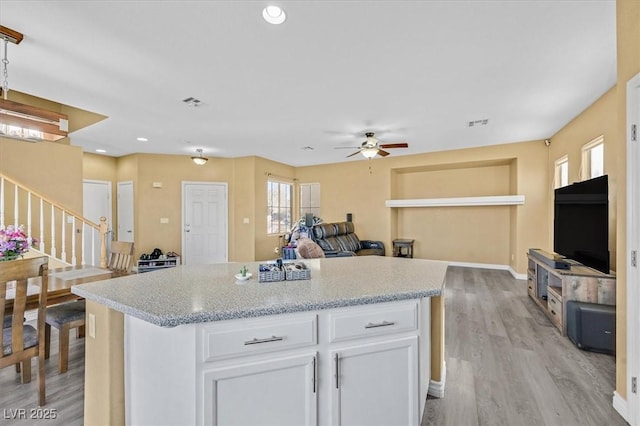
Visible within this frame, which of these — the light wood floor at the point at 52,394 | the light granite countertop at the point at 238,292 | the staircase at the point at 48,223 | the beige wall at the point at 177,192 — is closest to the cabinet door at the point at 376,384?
the light granite countertop at the point at 238,292

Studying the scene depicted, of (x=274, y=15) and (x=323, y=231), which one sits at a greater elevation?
(x=274, y=15)

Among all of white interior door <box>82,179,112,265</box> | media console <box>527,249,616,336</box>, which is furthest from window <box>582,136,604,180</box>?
white interior door <box>82,179,112,265</box>

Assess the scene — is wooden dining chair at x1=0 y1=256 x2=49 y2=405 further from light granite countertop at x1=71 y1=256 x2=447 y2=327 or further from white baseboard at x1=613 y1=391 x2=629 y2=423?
white baseboard at x1=613 y1=391 x2=629 y2=423

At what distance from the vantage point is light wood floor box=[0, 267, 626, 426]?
1.85 m

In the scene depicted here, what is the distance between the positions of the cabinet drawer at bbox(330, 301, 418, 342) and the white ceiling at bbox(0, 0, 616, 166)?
6.27 feet

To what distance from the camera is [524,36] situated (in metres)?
2.23

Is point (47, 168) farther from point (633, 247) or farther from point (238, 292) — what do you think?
point (633, 247)

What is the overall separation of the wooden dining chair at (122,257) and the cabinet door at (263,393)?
265 centimetres

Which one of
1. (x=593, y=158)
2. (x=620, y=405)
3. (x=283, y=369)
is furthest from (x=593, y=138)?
(x=283, y=369)

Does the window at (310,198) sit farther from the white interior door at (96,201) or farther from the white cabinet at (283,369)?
the white cabinet at (283,369)

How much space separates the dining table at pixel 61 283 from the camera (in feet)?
6.72

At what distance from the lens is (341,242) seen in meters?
6.29

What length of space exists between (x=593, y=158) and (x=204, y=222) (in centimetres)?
711

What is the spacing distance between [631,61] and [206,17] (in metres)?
2.75
